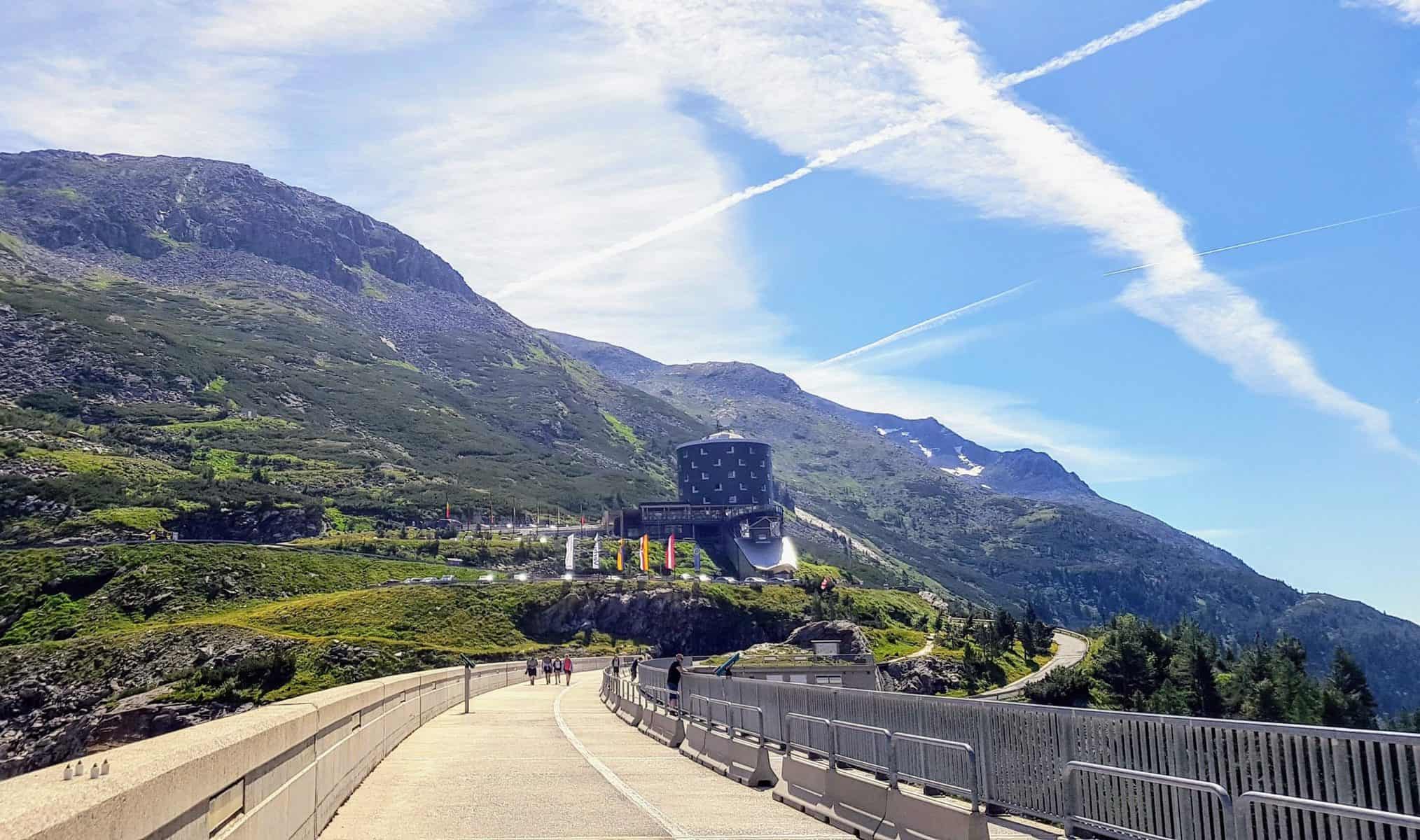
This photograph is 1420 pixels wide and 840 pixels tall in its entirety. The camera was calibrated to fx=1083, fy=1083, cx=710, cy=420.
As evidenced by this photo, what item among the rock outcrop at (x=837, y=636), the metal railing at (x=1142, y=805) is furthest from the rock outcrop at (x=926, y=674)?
the metal railing at (x=1142, y=805)

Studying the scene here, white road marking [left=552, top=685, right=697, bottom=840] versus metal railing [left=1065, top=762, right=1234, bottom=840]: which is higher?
metal railing [left=1065, top=762, right=1234, bottom=840]

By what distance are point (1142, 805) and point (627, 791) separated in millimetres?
9549

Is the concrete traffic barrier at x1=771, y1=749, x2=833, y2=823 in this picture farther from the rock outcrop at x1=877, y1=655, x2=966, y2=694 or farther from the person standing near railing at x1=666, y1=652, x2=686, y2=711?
the rock outcrop at x1=877, y1=655, x2=966, y2=694

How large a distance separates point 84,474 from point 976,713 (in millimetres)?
137574

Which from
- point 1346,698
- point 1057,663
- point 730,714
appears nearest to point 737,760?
point 730,714

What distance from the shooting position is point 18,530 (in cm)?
10619

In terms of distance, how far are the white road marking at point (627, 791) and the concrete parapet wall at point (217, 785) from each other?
4024 millimetres

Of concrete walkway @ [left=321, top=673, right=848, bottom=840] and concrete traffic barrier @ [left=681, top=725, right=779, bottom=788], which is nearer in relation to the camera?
concrete walkway @ [left=321, top=673, right=848, bottom=840]

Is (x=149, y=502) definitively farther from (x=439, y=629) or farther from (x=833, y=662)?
(x=833, y=662)

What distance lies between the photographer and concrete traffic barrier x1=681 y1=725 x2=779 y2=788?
18156mm

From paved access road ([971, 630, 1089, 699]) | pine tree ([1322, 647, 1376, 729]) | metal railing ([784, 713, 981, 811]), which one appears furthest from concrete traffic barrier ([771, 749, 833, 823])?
pine tree ([1322, 647, 1376, 729])

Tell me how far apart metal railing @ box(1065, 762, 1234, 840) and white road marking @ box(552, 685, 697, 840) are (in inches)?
177

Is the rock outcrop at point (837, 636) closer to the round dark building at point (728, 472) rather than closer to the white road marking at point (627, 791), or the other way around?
the white road marking at point (627, 791)

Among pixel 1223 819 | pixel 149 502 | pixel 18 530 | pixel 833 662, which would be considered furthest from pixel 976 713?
pixel 149 502
